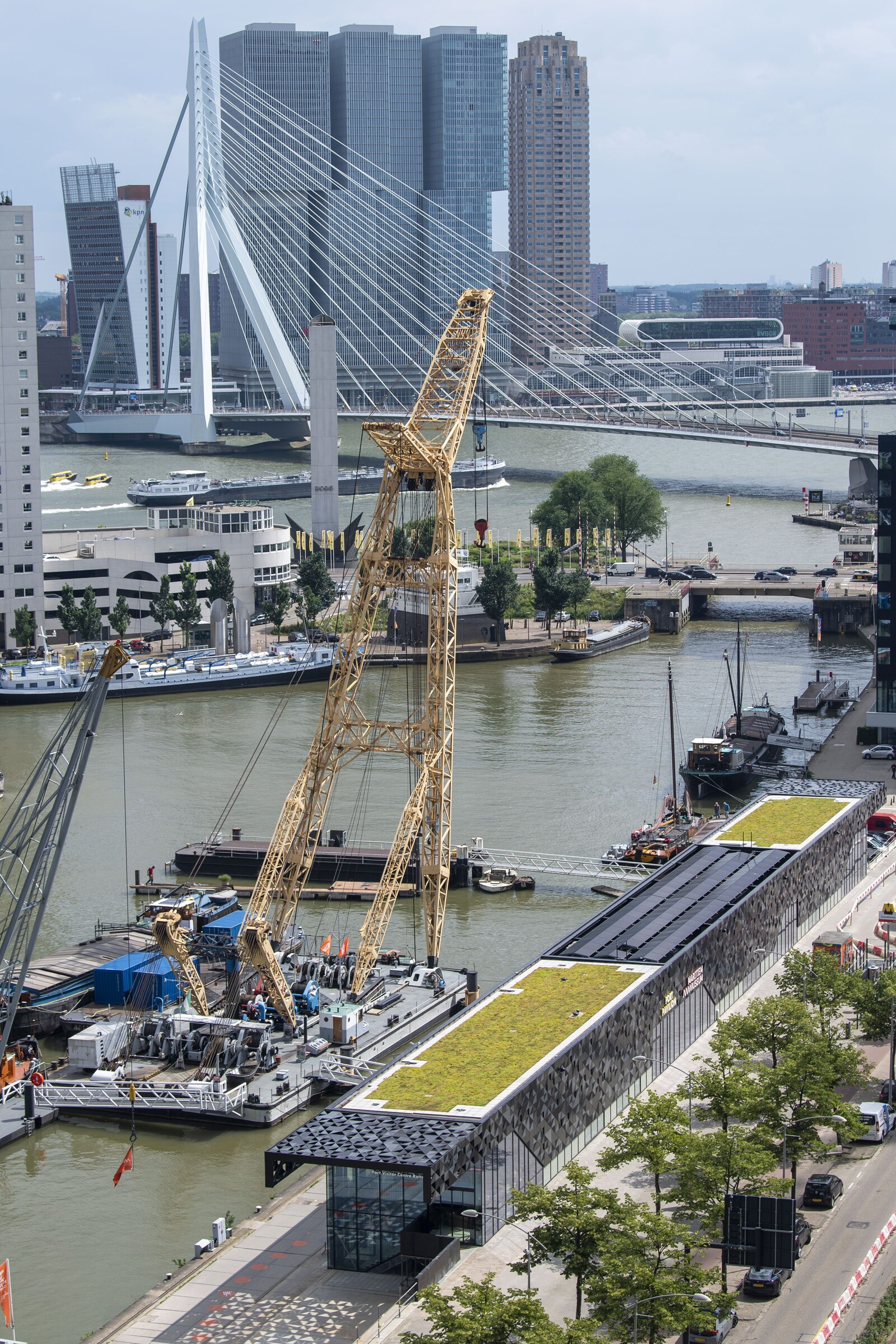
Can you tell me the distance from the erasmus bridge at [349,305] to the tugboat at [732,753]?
12.7m

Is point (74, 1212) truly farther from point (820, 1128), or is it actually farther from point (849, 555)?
point (849, 555)

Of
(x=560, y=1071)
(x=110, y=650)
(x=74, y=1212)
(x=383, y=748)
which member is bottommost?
(x=74, y=1212)

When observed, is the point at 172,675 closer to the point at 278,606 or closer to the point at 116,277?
the point at 278,606

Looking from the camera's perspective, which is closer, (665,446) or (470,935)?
(470,935)

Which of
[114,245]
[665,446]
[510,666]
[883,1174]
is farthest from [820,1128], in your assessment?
[114,245]

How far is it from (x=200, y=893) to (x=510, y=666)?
14.9 metres

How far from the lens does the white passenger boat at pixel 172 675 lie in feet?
96.7

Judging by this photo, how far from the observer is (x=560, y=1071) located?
39.3 ft

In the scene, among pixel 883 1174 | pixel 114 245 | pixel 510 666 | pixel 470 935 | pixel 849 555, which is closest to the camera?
pixel 883 1174

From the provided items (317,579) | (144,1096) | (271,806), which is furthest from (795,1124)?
(317,579)

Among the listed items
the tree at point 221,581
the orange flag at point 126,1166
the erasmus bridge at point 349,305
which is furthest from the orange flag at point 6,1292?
the erasmus bridge at point 349,305

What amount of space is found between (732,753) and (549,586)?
1205 cm

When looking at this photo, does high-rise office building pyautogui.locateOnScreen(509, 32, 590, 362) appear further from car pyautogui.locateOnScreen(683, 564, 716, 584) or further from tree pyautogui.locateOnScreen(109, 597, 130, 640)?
tree pyautogui.locateOnScreen(109, 597, 130, 640)

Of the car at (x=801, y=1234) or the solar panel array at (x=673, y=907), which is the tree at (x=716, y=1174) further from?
the solar panel array at (x=673, y=907)
